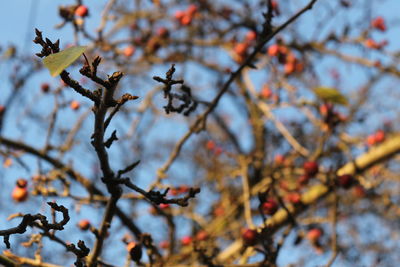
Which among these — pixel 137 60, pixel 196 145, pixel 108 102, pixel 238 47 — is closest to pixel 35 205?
pixel 137 60

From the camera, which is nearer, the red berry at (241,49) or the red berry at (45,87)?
the red berry at (45,87)

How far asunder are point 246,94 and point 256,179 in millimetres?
875

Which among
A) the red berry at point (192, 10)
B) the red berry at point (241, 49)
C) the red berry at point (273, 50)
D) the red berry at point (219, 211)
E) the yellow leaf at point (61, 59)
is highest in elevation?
the red berry at point (192, 10)

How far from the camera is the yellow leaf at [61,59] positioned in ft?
2.84

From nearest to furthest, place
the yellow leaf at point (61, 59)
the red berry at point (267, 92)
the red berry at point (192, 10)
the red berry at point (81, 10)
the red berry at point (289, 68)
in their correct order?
1. the yellow leaf at point (61, 59)
2. the red berry at point (81, 10)
3. the red berry at point (289, 68)
4. the red berry at point (267, 92)
5. the red berry at point (192, 10)

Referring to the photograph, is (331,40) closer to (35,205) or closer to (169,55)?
(169,55)

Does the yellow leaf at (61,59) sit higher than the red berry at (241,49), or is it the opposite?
the red berry at (241,49)

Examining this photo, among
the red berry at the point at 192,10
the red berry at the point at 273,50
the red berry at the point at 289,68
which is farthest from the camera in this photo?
the red berry at the point at 192,10

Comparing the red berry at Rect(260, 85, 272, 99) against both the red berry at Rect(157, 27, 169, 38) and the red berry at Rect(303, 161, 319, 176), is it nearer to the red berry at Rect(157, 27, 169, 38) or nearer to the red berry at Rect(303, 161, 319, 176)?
the red berry at Rect(157, 27, 169, 38)

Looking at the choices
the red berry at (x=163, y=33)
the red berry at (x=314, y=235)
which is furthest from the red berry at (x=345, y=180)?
the red berry at (x=163, y=33)

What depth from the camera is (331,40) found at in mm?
4176

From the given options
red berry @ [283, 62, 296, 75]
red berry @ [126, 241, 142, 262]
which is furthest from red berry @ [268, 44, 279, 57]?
red berry @ [126, 241, 142, 262]

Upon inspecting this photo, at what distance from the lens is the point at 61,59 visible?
901 millimetres

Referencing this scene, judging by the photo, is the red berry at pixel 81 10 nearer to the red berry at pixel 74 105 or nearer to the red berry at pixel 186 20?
the red berry at pixel 74 105
